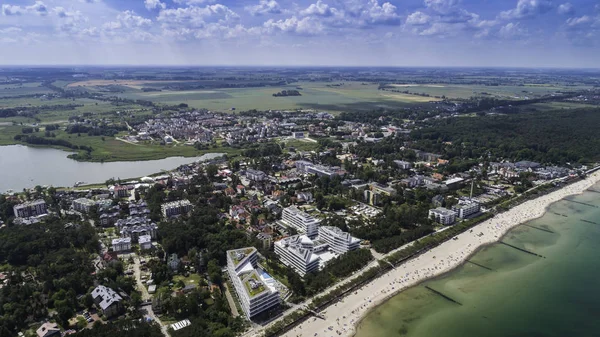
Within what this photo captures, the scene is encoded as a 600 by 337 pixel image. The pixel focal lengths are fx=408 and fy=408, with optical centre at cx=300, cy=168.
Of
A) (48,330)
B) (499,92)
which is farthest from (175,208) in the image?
(499,92)

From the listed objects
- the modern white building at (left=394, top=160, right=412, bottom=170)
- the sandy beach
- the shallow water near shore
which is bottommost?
the shallow water near shore

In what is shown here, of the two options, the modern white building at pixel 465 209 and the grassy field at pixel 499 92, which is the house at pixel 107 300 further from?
the grassy field at pixel 499 92

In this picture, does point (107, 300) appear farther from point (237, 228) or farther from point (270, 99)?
point (270, 99)

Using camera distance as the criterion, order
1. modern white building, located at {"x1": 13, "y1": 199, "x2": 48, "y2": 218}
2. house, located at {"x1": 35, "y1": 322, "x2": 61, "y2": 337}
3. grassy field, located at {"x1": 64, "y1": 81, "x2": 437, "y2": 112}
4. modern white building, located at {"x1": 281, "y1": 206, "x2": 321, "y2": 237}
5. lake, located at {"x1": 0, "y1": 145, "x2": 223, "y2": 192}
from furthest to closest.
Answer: grassy field, located at {"x1": 64, "y1": 81, "x2": 437, "y2": 112}, lake, located at {"x1": 0, "y1": 145, "x2": 223, "y2": 192}, modern white building, located at {"x1": 13, "y1": 199, "x2": 48, "y2": 218}, modern white building, located at {"x1": 281, "y1": 206, "x2": 321, "y2": 237}, house, located at {"x1": 35, "y1": 322, "x2": 61, "y2": 337}

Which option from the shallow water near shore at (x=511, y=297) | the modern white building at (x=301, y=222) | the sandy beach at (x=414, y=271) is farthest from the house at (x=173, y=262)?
the shallow water near shore at (x=511, y=297)

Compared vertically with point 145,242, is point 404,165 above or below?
above

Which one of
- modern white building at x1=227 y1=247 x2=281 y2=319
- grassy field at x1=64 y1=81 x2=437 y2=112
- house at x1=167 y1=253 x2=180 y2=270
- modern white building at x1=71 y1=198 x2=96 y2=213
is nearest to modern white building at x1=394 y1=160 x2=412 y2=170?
modern white building at x1=227 y1=247 x2=281 y2=319

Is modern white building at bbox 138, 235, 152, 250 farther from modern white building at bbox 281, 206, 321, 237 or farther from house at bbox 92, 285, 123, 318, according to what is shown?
modern white building at bbox 281, 206, 321, 237
